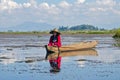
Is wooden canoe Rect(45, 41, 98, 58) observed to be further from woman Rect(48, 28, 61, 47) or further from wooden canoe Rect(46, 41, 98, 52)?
woman Rect(48, 28, 61, 47)

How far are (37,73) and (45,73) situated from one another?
361mm

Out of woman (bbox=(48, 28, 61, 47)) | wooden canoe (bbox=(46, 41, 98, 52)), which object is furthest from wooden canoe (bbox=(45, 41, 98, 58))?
woman (bbox=(48, 28, 61, 47))

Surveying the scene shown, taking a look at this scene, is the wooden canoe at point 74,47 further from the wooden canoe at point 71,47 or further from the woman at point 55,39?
the woman at point 55,39

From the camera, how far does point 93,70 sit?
714 inches

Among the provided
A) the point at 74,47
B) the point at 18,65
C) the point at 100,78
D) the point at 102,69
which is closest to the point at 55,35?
the point at 74,47

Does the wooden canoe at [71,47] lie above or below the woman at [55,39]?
below

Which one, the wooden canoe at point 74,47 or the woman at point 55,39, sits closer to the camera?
the woman at point 55,39

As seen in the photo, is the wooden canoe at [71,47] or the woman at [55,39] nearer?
the woman at [55,39]

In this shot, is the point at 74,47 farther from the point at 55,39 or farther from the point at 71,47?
the point at 55,39

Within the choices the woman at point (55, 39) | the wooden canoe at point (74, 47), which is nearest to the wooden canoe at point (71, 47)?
the wooden canoe at point (74, 47)

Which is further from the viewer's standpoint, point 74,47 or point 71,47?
point 74,47

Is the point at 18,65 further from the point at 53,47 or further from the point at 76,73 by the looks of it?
the point at 53,47

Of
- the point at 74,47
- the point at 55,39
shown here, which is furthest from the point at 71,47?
the point at 55,39

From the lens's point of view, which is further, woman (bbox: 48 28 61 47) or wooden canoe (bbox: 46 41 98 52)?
wooden canoe (bbox: 46 41 98 52)
